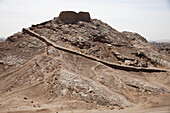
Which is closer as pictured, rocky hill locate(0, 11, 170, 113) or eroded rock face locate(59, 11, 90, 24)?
rocky hill locate(0, 11, 170, 113)

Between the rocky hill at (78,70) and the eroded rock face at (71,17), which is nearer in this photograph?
the rocky hill at (78,70)

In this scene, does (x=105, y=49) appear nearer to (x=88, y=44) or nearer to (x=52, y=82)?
(x=88, y=44)

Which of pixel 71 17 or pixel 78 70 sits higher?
pixel 71 17

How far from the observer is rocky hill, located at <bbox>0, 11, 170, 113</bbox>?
49.1ft

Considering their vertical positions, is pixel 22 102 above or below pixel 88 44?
below

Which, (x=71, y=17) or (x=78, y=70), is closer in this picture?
(x=78, y=70)

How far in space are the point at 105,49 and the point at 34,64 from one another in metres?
10.4

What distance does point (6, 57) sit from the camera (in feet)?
72.6

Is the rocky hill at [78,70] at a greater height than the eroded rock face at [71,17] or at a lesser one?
lesser

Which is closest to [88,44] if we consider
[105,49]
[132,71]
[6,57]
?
[105,49]

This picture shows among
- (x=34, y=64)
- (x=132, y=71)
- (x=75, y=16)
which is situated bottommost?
(x=132, y=71)

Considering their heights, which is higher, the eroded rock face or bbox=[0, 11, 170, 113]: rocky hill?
the eroded rock face

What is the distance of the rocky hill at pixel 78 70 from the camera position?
14977 mm

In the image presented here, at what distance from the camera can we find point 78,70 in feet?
64.7
